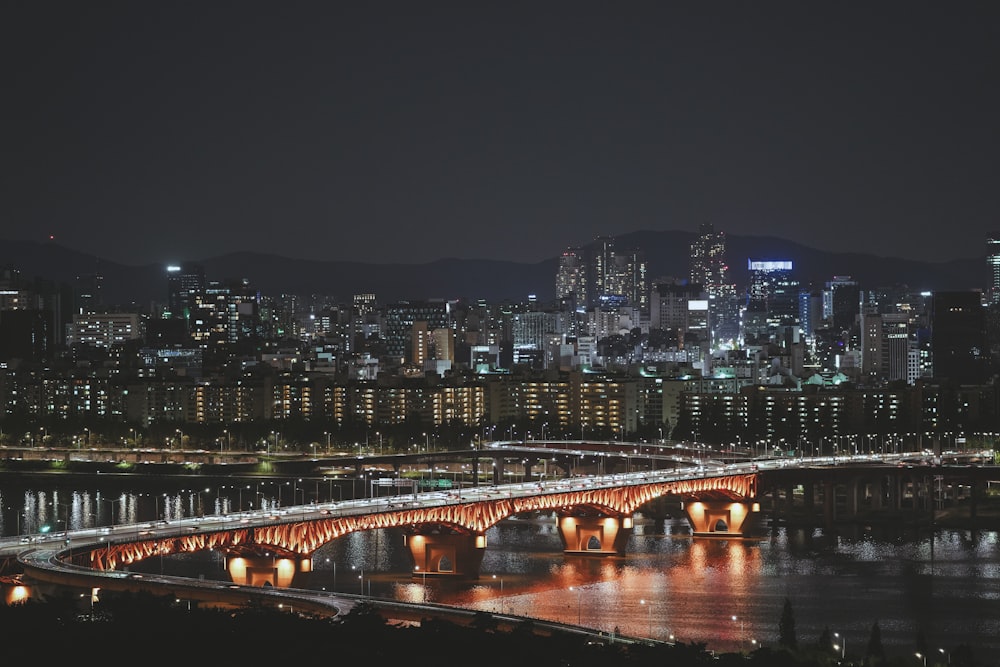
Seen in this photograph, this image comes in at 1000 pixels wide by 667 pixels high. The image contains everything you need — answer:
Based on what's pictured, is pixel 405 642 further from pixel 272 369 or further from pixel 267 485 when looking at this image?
pixel 272 369

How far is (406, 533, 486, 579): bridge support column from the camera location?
5262 cm

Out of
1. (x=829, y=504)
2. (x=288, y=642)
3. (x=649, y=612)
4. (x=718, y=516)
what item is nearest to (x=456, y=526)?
(x=649, y=612)

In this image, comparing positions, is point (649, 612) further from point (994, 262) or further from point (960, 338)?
point (994, 262)

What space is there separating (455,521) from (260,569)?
7523mm

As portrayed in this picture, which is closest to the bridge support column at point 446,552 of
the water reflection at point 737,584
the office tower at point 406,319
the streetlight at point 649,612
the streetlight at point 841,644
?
the water reflection at point 737,584

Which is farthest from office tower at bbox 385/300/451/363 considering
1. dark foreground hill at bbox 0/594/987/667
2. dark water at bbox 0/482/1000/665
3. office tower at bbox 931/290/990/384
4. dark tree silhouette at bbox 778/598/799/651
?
dark foreground hill at bbox 0/594/987/667

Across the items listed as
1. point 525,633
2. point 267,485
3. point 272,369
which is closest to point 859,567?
point 525,633

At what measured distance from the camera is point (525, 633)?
33.4 meters

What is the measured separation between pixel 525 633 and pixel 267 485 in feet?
164

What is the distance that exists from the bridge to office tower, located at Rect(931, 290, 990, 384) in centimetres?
6215

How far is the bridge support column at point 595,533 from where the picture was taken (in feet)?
197

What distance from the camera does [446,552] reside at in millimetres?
53125

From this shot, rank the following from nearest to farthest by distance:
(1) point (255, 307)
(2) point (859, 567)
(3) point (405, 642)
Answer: (3) point (405, 642)
(2) point (859, 567)
(1) point (255, 307)

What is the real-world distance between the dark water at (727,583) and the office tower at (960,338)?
246 feet
